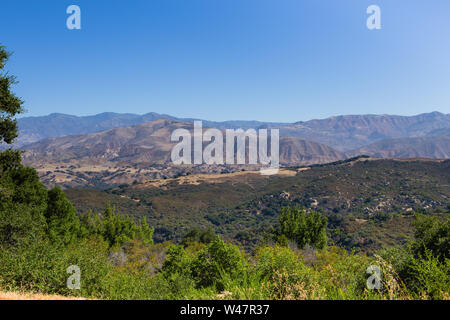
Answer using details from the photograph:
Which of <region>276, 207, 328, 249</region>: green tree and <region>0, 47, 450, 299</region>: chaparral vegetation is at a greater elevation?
<region>0, 47, 450, 299</region>: chaparral vegetation

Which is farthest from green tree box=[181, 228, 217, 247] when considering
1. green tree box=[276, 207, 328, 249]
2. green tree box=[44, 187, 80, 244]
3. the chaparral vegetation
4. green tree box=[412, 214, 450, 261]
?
green tree box=[412, 214, 450, 261]

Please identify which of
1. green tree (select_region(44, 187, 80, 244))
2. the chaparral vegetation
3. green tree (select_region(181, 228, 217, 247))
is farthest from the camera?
green tree (select_region(181, 228, 217, 247))

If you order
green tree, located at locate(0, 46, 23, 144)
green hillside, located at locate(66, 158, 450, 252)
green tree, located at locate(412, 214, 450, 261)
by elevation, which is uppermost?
green tree, located at locate(0, 46, 23, 144)

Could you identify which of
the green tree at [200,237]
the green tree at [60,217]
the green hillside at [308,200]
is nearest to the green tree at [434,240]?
the green tree at [60,217]

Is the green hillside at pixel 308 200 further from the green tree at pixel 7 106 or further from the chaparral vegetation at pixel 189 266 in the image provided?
the green tree at pixel 7 106

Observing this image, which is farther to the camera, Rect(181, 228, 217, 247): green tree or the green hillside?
the green hillside

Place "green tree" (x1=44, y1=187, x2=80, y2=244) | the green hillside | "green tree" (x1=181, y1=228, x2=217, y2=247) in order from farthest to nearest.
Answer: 1. the green hillside
2. "green tree" (x1=181, y1=228, x2=217, y2=247)
3. "green tree" (x1=44, y1=187, x2=80, y2=244)

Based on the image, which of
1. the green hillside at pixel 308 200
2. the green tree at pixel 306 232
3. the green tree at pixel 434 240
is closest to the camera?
the green tree at pixel 434 240

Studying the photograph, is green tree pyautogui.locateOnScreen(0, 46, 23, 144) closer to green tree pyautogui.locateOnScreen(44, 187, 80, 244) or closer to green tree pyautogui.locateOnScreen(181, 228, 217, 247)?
green tree pyautogui.locateOnScreen(44, 187, 80, 244)

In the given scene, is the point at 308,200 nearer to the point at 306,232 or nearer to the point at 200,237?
the point at 200,237

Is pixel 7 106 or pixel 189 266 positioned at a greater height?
pixel 7 106

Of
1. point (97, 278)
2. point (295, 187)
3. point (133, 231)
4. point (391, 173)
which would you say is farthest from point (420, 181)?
point (97, 278)

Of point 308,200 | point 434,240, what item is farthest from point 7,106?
point 308,200
